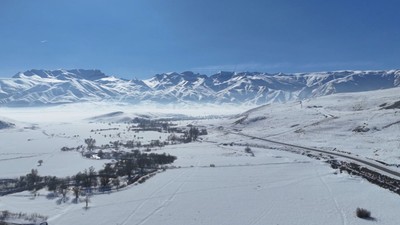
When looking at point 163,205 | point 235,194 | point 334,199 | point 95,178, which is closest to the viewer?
point 163,205

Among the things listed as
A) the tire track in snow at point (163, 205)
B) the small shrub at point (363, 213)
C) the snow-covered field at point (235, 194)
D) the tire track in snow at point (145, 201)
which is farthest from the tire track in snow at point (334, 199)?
the tire track in snow at point (145, 201)

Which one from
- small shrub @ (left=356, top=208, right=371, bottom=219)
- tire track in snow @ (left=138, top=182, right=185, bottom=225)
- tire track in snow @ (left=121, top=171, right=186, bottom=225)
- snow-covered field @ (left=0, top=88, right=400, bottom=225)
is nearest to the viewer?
small shrub @ (left=356, top=208, right=371, bottom=219)

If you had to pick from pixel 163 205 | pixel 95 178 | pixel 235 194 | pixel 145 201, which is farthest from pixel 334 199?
pixel 95 178

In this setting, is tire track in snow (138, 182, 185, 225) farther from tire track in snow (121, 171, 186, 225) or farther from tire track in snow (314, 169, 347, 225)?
tire track in snow (314, 169, 347, 225)

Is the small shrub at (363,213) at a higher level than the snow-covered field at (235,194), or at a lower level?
lower

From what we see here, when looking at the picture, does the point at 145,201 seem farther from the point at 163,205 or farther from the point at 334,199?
the point at 334,199

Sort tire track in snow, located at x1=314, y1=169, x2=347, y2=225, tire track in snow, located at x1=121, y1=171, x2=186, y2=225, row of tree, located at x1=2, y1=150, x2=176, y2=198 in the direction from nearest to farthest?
tire track in snow, located at x1=314, y1=169, x2=347, y2=225
tire track in snow, located at x1=121, y1=171, x2=186, y2=225
row of tree, located at x1=2, y1=150, x2=176, y2=198

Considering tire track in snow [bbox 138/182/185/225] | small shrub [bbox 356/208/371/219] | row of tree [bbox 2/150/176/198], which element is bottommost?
small shrub [bbox 356/208/371/219]

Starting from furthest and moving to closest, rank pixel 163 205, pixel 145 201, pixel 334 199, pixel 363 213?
pixel 145 201 → pixel 334 199 → pixel 163 205 → pixel 363 213

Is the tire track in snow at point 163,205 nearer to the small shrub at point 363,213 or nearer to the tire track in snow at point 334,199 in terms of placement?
the tire track in snow at point 334,199

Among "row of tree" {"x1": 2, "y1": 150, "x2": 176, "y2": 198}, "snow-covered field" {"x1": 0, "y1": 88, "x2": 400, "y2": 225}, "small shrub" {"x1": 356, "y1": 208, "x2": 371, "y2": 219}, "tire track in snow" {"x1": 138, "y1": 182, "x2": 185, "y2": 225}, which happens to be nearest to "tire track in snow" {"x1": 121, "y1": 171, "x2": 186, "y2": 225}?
"snow-covered field" {"x1": 0, "y1": 88, "x2": 400, "y2": 225}

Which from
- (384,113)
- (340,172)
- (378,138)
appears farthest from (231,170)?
(384,113)
